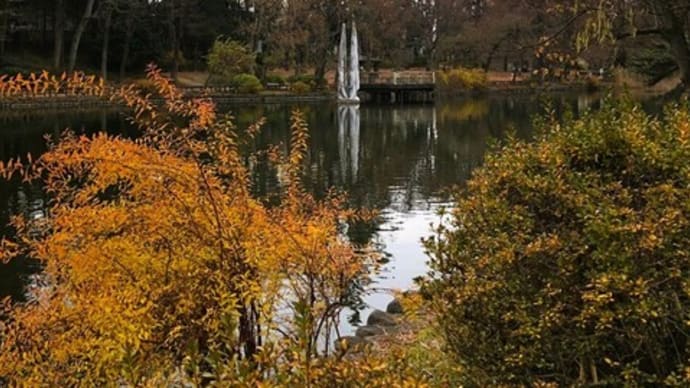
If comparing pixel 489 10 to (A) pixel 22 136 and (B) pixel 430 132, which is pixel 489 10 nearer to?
(B) pixel 430 132

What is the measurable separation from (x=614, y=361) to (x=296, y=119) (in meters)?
2.89

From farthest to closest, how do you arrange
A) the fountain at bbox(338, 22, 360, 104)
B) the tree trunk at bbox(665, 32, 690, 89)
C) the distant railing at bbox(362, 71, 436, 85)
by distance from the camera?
the distant railing at bbox(362, 71, 436, 85) < the fountain at bbox(338, 22, 360, 104) < the tree trunk at bbox(665, 32, 690, 89)

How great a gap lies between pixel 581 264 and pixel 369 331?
17.0ft

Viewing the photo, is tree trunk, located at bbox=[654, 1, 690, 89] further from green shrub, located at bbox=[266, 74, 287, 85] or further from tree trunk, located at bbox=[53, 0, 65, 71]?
green shrub, located at bbox=[266, 74, 287, 85]

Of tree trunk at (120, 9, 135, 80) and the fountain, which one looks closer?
tree trunk at (120, 9, 135, 80)

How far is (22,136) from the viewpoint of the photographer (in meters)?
24.1

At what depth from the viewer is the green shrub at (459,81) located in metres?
51.3

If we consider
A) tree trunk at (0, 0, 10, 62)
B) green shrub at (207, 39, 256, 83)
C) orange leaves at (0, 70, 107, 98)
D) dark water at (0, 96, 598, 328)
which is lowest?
dark water at (0, 96, 598, 328)

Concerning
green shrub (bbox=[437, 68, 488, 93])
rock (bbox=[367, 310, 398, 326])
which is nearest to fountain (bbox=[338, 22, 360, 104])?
green shrub (bbox=[437, 68, 488, 93])

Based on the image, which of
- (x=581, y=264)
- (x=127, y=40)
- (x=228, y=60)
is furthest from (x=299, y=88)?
(x=581, y=264)

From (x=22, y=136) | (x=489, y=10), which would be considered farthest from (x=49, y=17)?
(x=489, y=10)

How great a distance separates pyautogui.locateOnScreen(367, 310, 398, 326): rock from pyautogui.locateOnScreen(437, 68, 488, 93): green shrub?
44467mm

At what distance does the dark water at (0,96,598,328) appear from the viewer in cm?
1155

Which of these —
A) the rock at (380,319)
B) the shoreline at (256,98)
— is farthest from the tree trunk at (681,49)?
the shoreline at (256,98)
